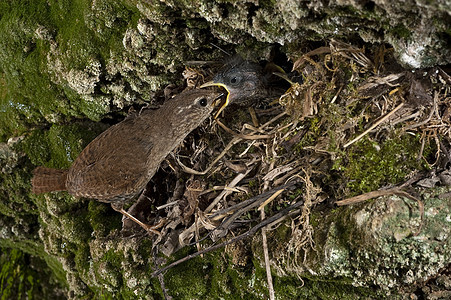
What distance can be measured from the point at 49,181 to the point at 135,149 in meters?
0.85

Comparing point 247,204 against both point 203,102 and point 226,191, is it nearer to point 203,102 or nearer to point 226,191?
point 226,191

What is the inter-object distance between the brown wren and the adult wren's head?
102 mm

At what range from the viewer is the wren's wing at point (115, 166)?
10.7ft

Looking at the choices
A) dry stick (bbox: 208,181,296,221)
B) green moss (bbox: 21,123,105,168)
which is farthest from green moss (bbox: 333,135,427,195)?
green moss (bbox: 21,123,105,168)

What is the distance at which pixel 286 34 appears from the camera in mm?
2406

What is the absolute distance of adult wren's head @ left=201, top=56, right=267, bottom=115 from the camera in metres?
3.23

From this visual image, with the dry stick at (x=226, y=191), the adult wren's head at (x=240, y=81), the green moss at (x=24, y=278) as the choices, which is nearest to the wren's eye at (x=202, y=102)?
the adult wren's head at (x=240, y=81)

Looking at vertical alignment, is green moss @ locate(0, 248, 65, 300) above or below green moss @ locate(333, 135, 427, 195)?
below

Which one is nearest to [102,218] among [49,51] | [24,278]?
[49,51]

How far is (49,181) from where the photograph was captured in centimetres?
354

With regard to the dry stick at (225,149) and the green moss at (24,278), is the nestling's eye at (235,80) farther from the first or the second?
the green moss at (24,278)

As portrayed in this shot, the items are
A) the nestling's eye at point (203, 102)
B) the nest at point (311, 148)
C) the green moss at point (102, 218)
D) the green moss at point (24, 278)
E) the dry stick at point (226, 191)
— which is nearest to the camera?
the nest at point (311, 148)

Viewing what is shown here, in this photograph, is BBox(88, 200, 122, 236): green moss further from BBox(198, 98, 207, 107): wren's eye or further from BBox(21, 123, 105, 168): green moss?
BBox(198, 98, 207, 107): wren's eye

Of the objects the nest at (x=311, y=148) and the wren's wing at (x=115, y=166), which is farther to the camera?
the wren's wing at (x=115, y=166)
